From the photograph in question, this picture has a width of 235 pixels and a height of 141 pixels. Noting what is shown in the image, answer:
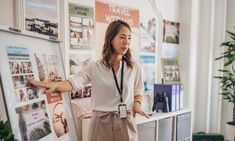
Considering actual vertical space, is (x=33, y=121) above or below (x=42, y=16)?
below

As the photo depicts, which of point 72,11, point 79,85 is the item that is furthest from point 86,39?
point 79,85

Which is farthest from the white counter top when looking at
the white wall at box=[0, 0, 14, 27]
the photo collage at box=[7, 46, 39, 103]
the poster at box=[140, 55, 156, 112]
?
the white wall at box=[0, 0, 14, 27]

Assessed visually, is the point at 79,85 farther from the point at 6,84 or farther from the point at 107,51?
the point at 6,84

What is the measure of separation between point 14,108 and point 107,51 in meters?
0.87

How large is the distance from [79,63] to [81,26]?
335mm

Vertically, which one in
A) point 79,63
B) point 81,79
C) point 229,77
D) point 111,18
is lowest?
point 229,77

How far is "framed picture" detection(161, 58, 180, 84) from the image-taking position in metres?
3.64

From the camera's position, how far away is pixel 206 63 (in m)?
4.14

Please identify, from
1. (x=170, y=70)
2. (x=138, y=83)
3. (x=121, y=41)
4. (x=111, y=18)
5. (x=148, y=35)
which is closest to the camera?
(x=121, y=41)

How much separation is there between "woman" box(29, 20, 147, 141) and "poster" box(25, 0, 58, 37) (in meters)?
0.49

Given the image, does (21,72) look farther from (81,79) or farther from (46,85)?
(81,79)

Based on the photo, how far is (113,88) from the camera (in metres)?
1.99

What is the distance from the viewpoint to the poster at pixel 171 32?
11.9 ft

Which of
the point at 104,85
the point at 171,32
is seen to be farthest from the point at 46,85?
the point at 171,32
